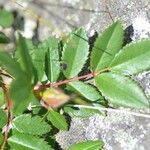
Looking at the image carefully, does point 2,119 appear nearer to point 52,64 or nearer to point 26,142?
point 26,142

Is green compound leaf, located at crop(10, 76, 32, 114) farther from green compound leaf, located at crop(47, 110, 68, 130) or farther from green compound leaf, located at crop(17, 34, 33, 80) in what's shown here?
green compound leaf, located at crop(47, 110, 68, 130)

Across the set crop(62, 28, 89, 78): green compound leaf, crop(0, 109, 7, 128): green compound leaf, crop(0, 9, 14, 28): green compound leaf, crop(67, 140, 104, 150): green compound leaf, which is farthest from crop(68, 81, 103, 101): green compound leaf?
crop(0, 9, 14, 28): green compound leaf

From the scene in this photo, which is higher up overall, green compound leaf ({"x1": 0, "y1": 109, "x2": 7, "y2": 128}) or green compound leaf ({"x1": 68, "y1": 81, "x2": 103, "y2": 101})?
green compound leaf ({"x1": 68, "y1": 81, "x2": 103, "y2": 101})

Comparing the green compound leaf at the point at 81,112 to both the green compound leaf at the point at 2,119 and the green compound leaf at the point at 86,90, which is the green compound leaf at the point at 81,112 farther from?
the green compound leaf at the point at 2,119

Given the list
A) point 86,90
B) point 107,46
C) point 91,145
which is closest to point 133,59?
point 107,46

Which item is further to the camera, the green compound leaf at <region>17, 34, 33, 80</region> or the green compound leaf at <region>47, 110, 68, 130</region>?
the green compound leaf at <region>47, 110, 68, 130</region>

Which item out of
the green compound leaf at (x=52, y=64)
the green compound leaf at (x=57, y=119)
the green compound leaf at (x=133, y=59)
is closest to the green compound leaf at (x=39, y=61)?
the green compound leaf at (x=52, y=64)
